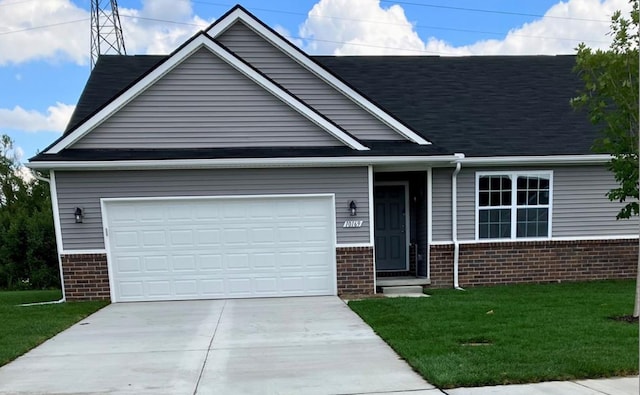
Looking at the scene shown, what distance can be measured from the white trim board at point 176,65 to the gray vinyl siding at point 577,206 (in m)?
2.69

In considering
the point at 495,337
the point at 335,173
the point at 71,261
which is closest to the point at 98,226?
the point at 71,261

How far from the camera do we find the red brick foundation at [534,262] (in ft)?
30.3

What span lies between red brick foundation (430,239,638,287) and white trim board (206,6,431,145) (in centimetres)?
258

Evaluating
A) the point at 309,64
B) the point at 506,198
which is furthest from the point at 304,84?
the point at 506,198

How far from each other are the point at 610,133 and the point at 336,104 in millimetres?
4979

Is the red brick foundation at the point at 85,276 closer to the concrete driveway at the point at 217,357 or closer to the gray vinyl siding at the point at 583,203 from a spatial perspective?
the concrete driveway at the point at 217,357

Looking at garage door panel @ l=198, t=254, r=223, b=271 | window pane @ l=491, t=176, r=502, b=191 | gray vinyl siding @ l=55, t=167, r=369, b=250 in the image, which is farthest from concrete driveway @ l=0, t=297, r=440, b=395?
window pane @ l=491, t=176, r=502, b=191

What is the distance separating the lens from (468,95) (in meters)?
11.1

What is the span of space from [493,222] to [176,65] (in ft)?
23.4

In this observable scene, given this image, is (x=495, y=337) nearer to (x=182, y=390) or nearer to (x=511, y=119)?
(x=182, y=390)

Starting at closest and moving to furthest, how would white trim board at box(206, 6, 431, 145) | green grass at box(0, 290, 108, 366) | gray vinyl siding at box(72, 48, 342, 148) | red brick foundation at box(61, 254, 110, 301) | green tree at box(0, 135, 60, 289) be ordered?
green grass at box(0, 290, 108, 366) < red brick foundation at box(61, 254, 110, 301) < gray vinyl siding at box(72, 48, 342, 148) < white trim board at box(206, 6, 431, 145) < green tree at box(0, 135, 60, 289)

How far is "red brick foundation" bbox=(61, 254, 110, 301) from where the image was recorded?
8156 millimetres

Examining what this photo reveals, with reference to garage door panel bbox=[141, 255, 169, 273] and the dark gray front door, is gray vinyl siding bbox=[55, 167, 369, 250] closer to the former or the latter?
garage door panel bbox=[141, 255, 169, 273]

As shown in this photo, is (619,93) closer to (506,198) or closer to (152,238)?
(506,198)
